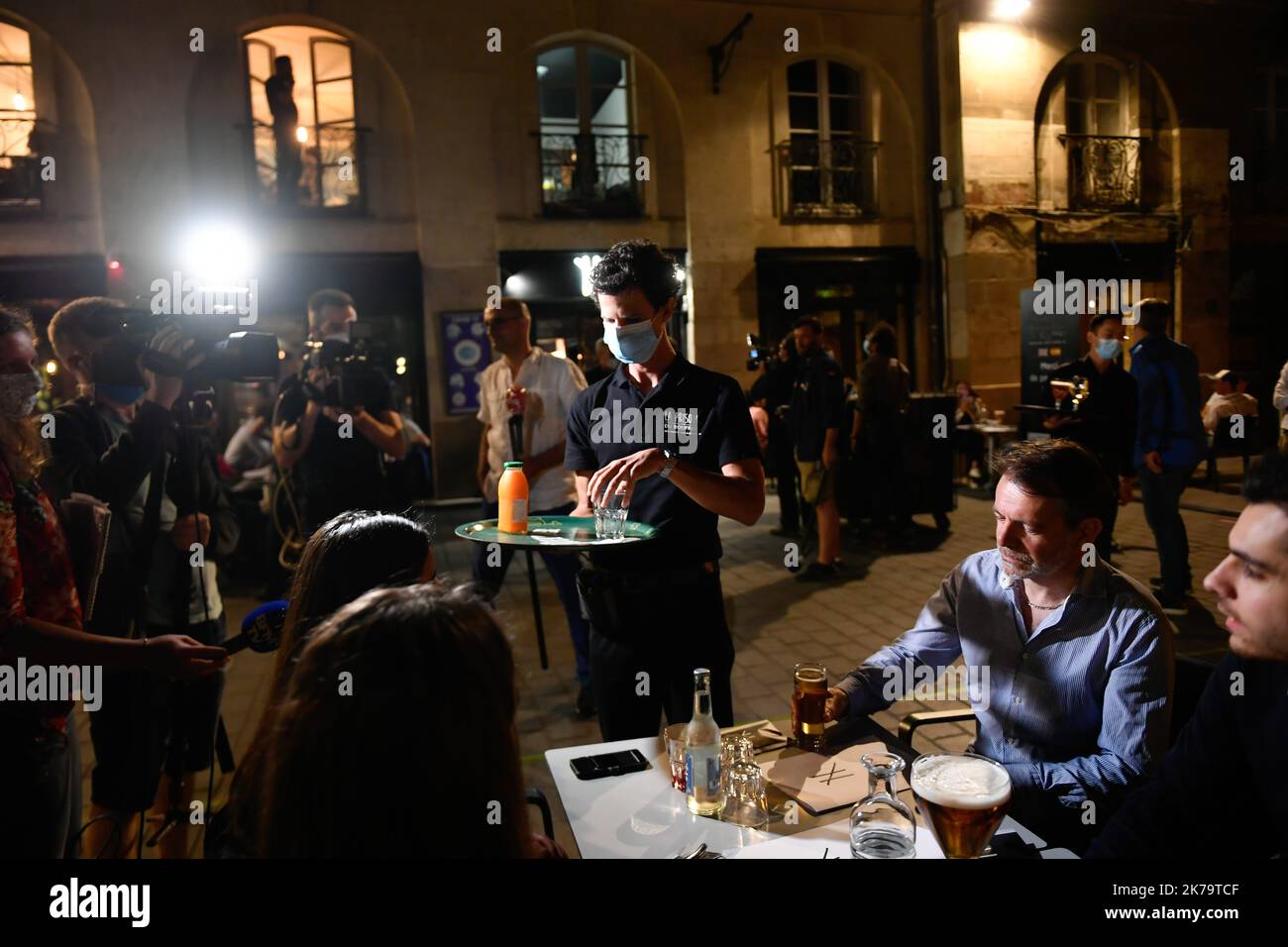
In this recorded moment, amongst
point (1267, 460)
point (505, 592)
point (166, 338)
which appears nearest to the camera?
point (1267, 460)

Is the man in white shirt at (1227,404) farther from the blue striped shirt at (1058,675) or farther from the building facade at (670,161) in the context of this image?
the blue striped shirt at (1058,675)

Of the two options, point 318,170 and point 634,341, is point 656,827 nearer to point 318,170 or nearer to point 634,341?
point 634,341

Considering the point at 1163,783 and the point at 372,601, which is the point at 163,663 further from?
the point at 1163,783

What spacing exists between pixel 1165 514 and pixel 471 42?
10364mm

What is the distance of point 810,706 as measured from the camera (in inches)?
77.7

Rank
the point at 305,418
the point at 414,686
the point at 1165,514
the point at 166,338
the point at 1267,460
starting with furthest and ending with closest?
1. the point at 1165,514
2. the point at 305,418
3. the point at 166,338
4. the point at 1267,460
5. the point at 414,686

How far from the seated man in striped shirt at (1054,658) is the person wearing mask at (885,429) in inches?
238

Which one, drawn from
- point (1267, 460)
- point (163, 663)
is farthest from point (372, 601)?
point (1267, 460)

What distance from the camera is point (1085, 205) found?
544 inches

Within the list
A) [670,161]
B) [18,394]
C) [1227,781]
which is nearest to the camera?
[1227,781]

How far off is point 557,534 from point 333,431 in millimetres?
2551

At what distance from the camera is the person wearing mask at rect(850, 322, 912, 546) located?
Answer: 8.07 meters

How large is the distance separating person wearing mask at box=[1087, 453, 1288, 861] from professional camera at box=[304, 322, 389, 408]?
3.85 m

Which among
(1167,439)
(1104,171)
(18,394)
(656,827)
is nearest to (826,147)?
(1104,171)
